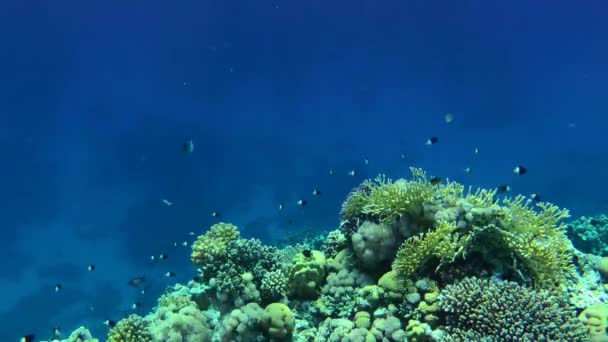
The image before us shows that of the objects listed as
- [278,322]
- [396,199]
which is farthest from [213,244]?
[396,199]

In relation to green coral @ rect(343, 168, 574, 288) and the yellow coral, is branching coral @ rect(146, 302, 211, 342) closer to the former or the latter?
the yellow coral

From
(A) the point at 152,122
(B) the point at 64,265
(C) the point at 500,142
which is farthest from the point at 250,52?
(C) the point at 500,142

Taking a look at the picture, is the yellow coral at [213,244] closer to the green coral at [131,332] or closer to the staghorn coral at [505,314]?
the green coral at [131,332]

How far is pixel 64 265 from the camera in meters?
49.3

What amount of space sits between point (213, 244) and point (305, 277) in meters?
2.33

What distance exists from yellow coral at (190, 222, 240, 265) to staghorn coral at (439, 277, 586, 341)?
15.9 ft

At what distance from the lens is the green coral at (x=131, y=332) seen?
357 inches

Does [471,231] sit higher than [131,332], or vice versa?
[471,231]

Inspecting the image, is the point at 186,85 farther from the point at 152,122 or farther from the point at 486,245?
the point at 486,245

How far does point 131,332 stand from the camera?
9.16m

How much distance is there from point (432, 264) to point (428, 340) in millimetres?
1497

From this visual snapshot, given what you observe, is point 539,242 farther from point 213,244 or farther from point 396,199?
point 213,244

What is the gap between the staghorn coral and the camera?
665cm

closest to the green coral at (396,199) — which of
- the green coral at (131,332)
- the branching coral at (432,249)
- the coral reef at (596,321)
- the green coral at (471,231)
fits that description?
the green coral at (471,231)
